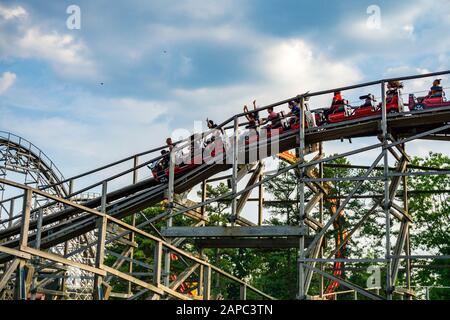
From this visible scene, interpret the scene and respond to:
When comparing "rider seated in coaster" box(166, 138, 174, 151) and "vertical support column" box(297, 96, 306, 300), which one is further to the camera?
"rider seated in coaster" box(166, 138, 174, 151)

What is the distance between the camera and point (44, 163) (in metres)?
32.9

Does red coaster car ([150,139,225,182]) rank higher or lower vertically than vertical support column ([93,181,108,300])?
higher

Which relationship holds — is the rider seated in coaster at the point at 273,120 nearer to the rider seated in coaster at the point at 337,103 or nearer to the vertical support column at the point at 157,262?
the rider seated in coaster at the point at 337,103

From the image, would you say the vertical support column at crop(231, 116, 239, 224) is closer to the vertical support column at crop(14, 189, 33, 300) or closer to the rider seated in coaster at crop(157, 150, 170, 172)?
the rider seated in coaster at crop(157, 150, 170, 172)

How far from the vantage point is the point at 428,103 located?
14539 mm

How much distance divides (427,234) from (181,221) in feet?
40.6

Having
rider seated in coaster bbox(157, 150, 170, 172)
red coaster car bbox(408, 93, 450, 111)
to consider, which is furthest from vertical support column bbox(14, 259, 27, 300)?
rider seated in coaster bbox(157, 150, 170, 172)

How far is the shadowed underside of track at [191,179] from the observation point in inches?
581

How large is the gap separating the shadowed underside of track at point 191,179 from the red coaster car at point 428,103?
0.13 m

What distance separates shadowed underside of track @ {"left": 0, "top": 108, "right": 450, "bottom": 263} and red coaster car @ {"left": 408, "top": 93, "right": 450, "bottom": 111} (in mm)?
128

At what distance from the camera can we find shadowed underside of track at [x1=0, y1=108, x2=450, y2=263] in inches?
581

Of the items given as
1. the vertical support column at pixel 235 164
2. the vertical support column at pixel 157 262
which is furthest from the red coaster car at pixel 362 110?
the vertical support column at pixel 157 262

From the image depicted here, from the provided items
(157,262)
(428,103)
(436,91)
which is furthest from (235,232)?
(157,262)
